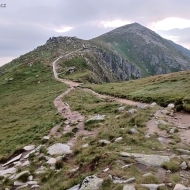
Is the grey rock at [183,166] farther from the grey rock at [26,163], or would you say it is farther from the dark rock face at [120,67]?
the dark rock face at [120,67]

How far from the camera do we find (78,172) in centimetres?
1152

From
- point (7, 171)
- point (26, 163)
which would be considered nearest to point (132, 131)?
point (26, 163)

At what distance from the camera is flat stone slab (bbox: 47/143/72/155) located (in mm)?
15023

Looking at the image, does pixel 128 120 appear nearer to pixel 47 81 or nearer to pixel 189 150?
pixel 189 150

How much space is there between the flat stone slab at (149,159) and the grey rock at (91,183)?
2490mm

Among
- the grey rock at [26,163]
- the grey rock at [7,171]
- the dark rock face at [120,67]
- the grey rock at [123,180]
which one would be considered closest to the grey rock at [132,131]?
the grey rock at [123,180]

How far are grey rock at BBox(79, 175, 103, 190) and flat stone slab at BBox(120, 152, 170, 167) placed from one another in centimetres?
249

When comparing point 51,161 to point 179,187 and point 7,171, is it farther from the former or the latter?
point 179,187

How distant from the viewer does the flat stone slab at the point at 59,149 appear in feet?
49.3

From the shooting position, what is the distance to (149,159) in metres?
11.3

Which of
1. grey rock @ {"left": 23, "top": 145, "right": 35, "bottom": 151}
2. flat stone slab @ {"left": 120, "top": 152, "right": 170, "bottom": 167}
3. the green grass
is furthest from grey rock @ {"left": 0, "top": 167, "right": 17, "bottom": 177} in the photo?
flat stone slab @ {"left": 120, "top": 152, "right": 170, "bottom": 167}

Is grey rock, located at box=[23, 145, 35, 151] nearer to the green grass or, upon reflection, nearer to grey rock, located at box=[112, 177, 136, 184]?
the green grass

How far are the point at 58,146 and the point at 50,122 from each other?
306 inches

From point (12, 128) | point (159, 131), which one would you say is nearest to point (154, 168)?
point (159, 131)
